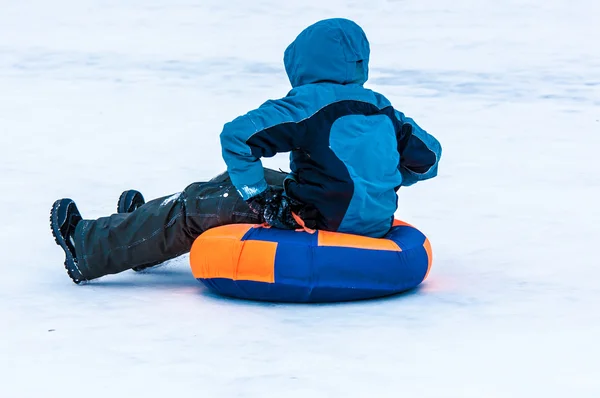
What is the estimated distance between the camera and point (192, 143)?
698 cm

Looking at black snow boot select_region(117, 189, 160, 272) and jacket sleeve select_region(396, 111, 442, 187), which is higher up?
jacket sleeve select_region(396, 111, 442, 187)

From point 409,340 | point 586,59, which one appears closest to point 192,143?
point 409,340

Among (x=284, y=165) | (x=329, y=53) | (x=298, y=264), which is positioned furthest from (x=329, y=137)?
(x=284, y=165)

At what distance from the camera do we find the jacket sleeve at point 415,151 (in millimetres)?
4070

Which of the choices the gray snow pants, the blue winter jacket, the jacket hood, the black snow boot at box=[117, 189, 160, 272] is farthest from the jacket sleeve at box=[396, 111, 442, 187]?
the black snow boot at box=[117, 189, 160, 272]

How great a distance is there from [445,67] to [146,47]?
108 inches

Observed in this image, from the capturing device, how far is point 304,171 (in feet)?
12.5

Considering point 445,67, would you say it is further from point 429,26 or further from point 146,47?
point 146,47

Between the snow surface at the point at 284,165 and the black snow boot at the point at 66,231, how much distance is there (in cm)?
10

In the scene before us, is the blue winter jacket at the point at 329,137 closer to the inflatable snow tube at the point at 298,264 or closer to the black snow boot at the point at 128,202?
the inflatable snow tube at the point at 298,264

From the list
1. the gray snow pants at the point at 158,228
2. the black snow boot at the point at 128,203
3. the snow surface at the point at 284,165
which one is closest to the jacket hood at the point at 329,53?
the gray snow pants at the point at 158,228

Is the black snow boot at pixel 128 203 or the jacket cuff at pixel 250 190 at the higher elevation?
the jacket cuff at pixel 250 190

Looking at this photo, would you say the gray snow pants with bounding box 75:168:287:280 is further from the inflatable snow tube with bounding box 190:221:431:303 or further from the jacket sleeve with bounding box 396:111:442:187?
the jacket sleeve with bounding box 396:111:442:187

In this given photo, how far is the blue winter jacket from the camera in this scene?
12.1ft
